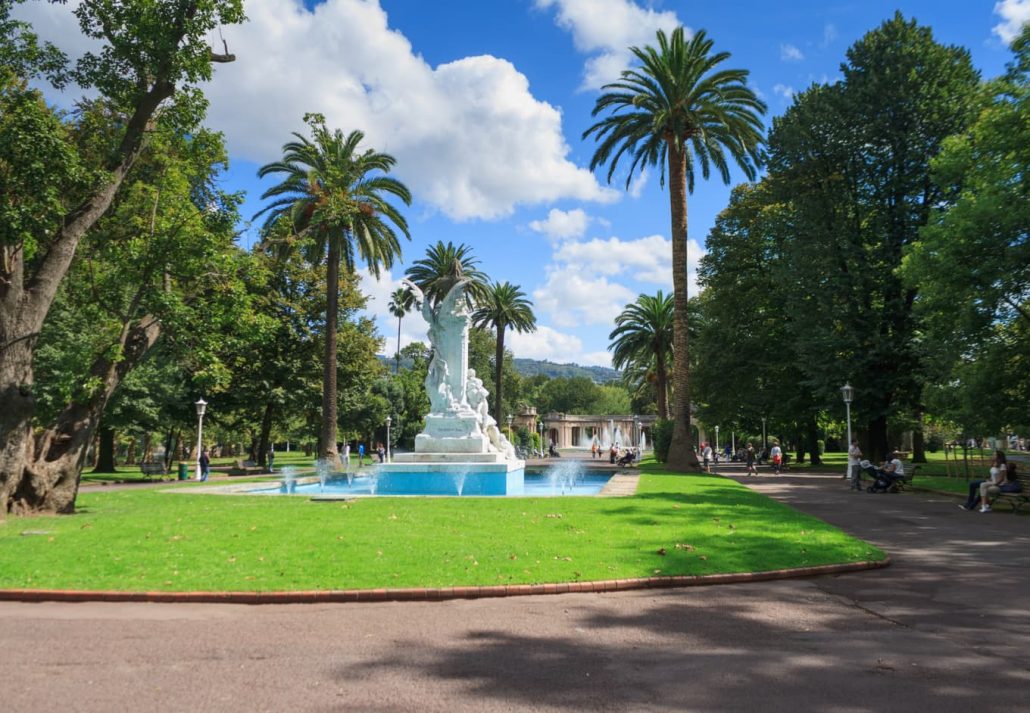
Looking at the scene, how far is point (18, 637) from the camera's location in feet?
21.7

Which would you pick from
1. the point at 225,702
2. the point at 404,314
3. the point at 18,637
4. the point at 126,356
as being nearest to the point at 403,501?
the point at 126,356

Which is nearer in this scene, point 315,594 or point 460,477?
point 315,594

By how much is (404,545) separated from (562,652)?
4960mm

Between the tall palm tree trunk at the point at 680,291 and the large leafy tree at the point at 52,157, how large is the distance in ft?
63.8

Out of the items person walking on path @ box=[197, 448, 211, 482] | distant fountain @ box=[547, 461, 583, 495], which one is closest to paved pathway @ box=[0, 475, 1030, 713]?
distant fountain @ box=[547, 461, 583, 495]

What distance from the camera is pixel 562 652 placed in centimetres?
601

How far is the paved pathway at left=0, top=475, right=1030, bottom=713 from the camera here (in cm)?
493

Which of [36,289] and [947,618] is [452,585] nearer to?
[947,618]

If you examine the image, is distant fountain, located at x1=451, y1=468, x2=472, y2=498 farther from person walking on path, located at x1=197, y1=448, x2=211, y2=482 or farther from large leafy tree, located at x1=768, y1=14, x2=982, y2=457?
large leafy tree, located at x1=768, y1=14, x2=982, y2=457

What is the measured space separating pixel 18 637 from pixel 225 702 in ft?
10.6

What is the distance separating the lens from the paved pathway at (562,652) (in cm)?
493

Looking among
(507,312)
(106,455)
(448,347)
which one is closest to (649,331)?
(507,312)

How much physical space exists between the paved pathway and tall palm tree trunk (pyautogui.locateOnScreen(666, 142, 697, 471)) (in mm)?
20509

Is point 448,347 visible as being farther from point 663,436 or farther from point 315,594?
point 315,594
